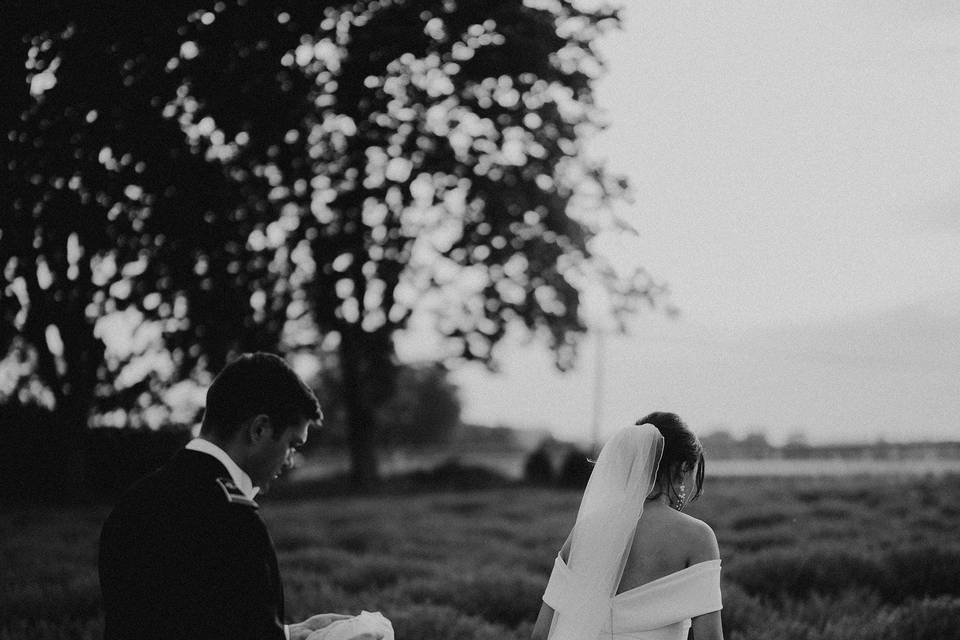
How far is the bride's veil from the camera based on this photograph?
4.41 m

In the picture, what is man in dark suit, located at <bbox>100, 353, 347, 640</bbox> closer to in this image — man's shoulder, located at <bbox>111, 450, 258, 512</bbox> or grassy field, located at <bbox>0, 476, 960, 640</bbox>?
man's shoulder, located at <bbox>111, 450, 258, 512</bbox>

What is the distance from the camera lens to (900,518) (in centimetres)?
1321

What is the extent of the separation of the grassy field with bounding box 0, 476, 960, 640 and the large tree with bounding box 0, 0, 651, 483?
11.5 ft

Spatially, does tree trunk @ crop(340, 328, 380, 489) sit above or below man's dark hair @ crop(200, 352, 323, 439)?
below

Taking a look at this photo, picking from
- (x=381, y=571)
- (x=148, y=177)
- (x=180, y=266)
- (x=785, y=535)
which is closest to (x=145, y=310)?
(x=180, y=266)

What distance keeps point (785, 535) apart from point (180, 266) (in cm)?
913

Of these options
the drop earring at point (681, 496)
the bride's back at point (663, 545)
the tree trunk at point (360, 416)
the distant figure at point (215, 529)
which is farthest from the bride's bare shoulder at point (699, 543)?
Result: the tree trunk at point (360, 416)

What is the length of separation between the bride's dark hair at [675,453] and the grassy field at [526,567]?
3.62 metres

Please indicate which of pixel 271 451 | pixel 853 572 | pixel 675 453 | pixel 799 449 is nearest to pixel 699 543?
pixel 675 453

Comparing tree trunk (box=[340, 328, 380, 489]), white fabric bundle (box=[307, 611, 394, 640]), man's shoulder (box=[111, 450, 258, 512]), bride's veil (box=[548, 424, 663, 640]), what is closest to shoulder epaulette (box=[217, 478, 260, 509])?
man's shoulder (box=[111, 450, 258, 512])

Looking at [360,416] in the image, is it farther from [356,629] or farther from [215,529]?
[215,529]

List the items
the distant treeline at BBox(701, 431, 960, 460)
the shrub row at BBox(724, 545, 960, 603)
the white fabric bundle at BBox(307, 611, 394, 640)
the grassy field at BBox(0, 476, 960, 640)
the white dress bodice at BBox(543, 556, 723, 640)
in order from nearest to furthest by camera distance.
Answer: the white fabric bundle at BBox(307, 611, 394, 640) < the white dress bodice at BBox(543, 556, 723, 640) < the grassy field at BBox(0, 476, 960, 640) < the shrub row at BBox(724, 545, 960, 603) < the distant treeline at BBox(701, 431, 960, 460)

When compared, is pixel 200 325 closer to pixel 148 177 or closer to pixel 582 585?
pixel 148 177

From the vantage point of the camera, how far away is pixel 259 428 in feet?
9.98
